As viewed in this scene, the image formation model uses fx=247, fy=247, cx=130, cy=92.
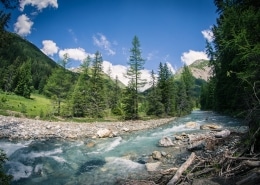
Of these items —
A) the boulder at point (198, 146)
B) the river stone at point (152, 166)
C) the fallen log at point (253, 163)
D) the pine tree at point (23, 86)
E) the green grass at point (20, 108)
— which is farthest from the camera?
the pine tree at point (23, 86)

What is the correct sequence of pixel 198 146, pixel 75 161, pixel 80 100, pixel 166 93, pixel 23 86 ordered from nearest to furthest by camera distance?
pixel 198 146, pixel 75 161, pixel 80 100, pixel 166 93, pixel 23 86

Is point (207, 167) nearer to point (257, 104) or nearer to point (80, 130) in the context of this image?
point (257, 104)

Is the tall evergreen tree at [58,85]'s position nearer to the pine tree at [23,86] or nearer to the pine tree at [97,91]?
the pine tree at [97,91]

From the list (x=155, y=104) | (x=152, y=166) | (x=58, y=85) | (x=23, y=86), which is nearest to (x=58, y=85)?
(x=58, y=85)

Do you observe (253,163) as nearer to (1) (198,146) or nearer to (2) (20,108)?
(1) (198,146)

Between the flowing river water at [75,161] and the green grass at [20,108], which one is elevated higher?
the green grass at [20,108]

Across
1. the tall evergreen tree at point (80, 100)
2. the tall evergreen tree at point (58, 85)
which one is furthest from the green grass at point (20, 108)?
the tall evergreen tree at point (80, 100)

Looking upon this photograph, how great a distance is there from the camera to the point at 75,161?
16.7 m

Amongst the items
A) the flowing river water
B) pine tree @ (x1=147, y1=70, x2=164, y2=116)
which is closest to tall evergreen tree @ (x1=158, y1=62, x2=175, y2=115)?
pine tree @ (x1=147, y1=70, x2=164, y2=116)

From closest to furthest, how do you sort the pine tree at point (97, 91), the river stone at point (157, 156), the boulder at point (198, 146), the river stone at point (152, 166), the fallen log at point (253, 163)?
the fallen log at point (253, 163) < the river stone at point (152, 166) < the river stone at point (157, 156) < the boulder at point (198, 146) < the pine tree at point (97, 91)

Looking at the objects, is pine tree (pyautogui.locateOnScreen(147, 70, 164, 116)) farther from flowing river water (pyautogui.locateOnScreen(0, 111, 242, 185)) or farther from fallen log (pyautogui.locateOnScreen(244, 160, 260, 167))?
fallen log (pyautogui.locateOnScreen(244, 160, 260, 167))

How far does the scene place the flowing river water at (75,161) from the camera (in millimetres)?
13141

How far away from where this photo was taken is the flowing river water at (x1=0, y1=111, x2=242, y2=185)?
1314cm

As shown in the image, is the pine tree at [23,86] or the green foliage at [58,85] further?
the pine tree at [23,86]
